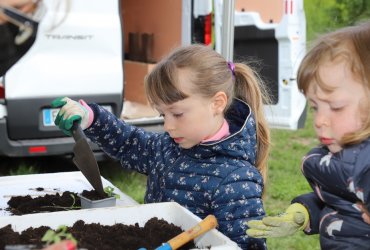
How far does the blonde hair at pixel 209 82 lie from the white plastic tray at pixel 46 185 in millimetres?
361

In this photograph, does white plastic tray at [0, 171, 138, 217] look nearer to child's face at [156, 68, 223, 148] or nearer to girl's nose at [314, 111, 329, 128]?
child's face at [156, 68, 223, 148]

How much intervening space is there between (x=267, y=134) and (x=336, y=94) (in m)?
0.66

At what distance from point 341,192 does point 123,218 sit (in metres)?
0.53

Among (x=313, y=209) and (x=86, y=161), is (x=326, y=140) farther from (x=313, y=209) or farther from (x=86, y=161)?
(x=86, y=161)

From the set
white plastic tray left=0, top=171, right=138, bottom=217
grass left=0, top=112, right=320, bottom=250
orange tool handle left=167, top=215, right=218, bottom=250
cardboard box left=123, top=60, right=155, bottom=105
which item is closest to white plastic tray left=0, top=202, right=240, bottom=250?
orange tool handle left=167, top=215, right=218, bottom=250

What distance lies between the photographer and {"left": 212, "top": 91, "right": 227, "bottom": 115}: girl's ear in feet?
6.53

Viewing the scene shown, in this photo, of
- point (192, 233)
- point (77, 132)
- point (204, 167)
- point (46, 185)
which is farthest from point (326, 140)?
point (46, 185)

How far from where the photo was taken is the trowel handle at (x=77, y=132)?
6.27ft

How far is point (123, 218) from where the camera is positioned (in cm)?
Result: 161

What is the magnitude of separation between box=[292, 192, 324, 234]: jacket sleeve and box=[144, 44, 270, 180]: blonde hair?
40 centimetres

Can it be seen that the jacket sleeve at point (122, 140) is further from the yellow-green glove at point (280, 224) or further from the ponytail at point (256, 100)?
the yellow-green glove at point (280, 224)

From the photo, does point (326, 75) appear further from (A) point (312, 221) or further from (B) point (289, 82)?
(B) point (289, 82)

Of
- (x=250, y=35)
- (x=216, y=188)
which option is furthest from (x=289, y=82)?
(x=216, y=188)

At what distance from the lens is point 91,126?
2170 mm
